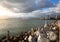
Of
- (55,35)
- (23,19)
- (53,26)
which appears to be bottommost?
(55,35)

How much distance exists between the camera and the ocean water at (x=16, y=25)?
1427mm

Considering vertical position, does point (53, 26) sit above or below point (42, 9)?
below

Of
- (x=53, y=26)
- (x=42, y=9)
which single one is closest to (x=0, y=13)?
(x=42, y=9)

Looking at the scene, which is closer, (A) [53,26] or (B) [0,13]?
(B) [0,13]

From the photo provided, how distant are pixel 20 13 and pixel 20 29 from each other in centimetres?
19

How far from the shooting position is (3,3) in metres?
1.42

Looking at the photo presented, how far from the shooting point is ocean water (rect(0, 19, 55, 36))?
4.68 ft

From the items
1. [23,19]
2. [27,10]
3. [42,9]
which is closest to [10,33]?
[23,19]

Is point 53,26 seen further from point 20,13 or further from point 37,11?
point 20,13

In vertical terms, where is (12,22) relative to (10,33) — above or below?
above

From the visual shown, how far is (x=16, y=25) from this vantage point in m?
1.46

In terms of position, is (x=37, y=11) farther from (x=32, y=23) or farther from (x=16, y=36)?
(x=16, y=36)

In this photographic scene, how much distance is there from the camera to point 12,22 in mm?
1434

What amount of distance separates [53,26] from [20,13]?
43cm
